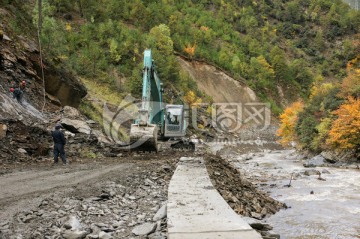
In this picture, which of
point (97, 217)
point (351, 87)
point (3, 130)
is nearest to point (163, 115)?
point (3, 130)

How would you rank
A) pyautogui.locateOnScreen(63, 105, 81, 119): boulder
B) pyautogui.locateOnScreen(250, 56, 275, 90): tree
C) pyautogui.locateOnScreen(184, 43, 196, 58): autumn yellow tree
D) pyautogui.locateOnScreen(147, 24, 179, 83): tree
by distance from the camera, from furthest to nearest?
pyautogui.locateOnScreen(250, 56, 275, 90): tree
pyautogui.locateOnScreen(184, 43, 196, 58): autumn yellow tree
pyautogui.locateOnScreen(147, 24, 179, 83): tree
pyautogui.locateOnScreen(63, 105, 81, 119): boulder

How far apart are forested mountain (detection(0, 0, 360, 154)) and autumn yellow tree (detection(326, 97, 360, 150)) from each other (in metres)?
2.88

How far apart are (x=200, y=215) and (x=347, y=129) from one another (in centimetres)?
3026

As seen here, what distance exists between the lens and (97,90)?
4591 cm

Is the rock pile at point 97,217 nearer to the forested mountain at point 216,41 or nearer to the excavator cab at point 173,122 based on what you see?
the excavator cab at point 173,122

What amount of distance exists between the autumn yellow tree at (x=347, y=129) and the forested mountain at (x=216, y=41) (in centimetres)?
288

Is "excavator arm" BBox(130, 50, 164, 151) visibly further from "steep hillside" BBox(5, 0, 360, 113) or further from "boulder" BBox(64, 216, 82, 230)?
"boulder" BBox(64, 216, 82, 230)

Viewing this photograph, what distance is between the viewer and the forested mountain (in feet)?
159

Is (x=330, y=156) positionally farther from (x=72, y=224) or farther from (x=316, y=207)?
(x=72, y=224)

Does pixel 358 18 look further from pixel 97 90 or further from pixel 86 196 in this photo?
pixel 86 196

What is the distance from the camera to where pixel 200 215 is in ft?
22.5

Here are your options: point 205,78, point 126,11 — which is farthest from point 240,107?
point 126,11

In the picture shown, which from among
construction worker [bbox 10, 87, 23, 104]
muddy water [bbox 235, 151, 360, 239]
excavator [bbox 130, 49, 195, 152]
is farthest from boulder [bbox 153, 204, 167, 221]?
construction worker [bbox 10, 87, 23, 104]

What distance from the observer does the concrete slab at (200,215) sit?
221 inches
